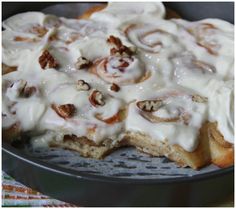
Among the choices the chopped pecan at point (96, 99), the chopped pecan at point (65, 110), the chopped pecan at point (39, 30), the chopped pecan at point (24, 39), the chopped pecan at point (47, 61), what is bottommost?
the chopped pecan at point (39, 30)

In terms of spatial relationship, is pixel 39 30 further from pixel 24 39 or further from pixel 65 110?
pixel 65 110

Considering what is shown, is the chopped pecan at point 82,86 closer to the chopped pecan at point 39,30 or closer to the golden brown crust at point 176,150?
the golden brown crust at point 176,150

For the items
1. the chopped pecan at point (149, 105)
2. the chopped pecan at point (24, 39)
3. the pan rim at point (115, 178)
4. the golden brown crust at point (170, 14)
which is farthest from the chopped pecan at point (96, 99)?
the golden brown crust at point (170, 14)

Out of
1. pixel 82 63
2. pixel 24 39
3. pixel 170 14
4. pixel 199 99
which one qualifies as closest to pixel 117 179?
pixel 199 99

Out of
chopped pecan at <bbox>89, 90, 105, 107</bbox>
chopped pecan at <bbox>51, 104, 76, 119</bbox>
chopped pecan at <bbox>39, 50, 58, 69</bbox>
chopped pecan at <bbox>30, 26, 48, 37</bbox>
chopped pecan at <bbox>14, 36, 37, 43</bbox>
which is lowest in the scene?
chopped pecan at <bbox>30, 26, 48, 37</bbox>

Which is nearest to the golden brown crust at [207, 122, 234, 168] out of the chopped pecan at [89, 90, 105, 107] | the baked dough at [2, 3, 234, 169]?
the baked dough at [2, 3, 234, 169]

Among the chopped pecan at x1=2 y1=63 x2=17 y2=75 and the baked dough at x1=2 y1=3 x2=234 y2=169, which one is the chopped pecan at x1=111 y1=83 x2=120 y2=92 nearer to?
the baked dough at x1=2 y1=3 x2=234 y2=169
